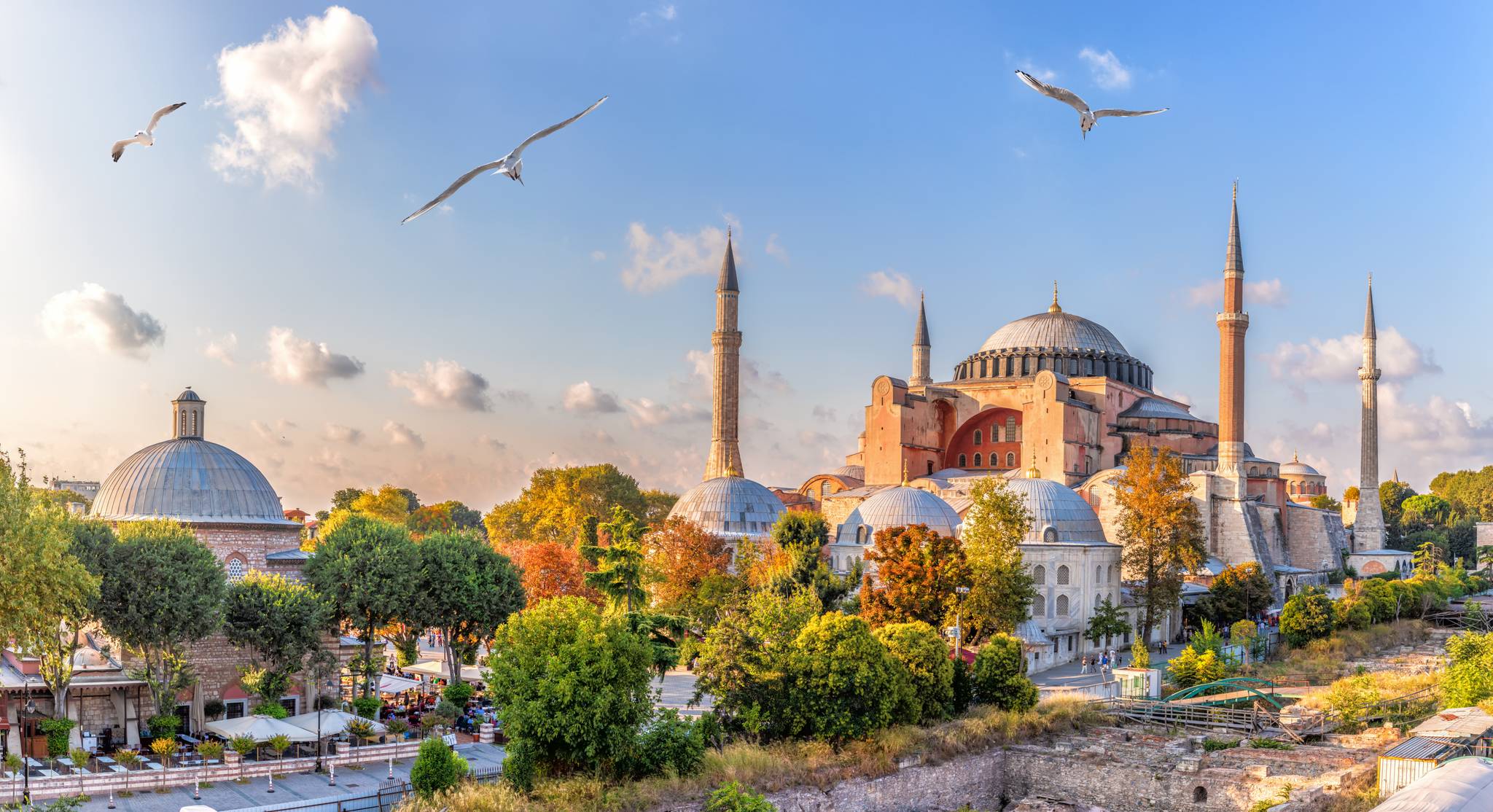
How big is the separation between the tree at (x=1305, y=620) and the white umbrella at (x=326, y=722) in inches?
1046

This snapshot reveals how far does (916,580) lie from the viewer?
28.2 m

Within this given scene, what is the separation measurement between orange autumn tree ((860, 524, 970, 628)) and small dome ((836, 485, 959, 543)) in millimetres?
7610

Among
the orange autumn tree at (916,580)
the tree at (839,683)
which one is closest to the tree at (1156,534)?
the orange autumn tree at (916,580)

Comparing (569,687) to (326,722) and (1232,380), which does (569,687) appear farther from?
(1232,380)

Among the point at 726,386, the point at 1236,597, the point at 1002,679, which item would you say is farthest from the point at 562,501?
the point at 1002,679

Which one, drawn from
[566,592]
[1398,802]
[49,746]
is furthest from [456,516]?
[1398,802]

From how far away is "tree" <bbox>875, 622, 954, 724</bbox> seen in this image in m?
22.2

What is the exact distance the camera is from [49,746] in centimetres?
1970

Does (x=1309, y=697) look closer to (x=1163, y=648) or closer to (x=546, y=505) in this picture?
(x=1163, y=648)

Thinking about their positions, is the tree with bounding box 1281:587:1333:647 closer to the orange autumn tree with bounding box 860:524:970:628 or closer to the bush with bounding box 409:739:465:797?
the orange autumn tree with bounding box 860:524:970:628

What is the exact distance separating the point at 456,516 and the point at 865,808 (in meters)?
56.0

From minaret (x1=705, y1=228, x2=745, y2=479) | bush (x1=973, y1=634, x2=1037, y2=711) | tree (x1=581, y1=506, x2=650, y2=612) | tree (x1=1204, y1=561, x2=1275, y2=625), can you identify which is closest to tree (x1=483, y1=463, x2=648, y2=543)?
minaret (x1=705, y1=228, x2=745, y2=479)

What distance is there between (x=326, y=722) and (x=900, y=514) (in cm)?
2023

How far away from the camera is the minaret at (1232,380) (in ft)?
147
